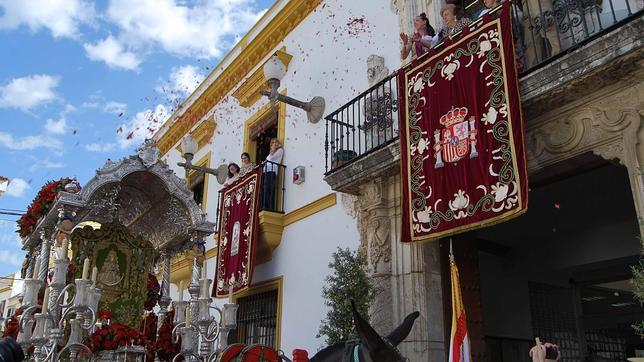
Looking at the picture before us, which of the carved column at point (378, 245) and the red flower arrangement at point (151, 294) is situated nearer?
the carved column at point (378, 245)

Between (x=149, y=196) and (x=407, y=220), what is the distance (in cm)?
388

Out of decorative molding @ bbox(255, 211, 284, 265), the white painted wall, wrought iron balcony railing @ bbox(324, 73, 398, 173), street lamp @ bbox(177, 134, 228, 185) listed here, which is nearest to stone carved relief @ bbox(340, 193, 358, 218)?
the white painted wall

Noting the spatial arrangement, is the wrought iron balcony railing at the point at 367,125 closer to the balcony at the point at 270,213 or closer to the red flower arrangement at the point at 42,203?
the balcony at the point at 270,213

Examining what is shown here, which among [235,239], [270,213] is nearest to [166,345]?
[270,213]

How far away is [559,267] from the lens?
8336 mm

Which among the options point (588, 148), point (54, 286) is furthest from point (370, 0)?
point (54, 286)

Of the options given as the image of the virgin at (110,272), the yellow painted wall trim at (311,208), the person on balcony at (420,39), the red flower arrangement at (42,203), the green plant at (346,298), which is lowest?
the green plant at (346,298)

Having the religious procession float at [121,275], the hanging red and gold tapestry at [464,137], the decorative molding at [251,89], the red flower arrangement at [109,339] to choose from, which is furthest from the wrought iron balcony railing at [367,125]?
the decorative molding at [251,89]

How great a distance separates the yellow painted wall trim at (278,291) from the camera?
904 centimetres

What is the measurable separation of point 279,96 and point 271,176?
1736 millimetres

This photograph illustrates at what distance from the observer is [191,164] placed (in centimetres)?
1168

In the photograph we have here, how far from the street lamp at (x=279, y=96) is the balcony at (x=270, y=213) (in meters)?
1.19

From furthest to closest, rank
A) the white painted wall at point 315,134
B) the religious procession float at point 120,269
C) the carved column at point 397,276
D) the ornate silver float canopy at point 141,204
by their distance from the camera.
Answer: the white painted wall at point 315,134
the ornate silver float canopy at point 141,204
the carved column at point 397,276
the religious procession float at point 120,269

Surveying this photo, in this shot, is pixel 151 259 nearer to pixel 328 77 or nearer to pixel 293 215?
pixel 293 215
